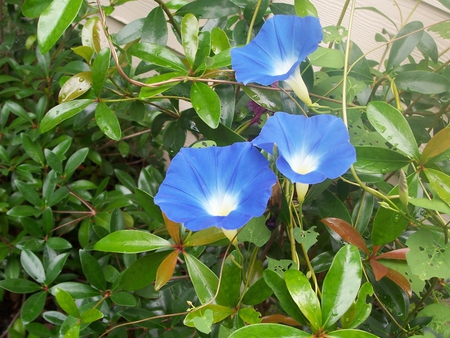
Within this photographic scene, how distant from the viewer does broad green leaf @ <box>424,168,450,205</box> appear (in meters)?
0.47

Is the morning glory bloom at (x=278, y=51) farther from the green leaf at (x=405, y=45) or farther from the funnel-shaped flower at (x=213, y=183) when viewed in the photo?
the green leaf at (x=405, y=45)

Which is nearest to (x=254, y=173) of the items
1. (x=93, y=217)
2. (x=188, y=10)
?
(x=188, y=10)

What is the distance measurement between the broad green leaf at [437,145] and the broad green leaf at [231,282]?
0.31 m

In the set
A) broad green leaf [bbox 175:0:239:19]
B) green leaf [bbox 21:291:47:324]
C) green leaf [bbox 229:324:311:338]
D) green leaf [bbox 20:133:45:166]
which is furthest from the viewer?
green leaf [bbox 20:133:45:166]

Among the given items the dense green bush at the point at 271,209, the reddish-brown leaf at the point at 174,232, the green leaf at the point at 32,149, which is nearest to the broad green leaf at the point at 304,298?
the dense green bush at the point at 271,209

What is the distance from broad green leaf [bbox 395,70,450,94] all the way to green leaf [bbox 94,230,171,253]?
0.52 metres

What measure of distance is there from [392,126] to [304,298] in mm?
263

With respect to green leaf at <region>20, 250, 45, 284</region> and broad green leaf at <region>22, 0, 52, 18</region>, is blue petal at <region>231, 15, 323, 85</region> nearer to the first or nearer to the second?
broad green leaf at <region>22, 0, 52, 18</region>

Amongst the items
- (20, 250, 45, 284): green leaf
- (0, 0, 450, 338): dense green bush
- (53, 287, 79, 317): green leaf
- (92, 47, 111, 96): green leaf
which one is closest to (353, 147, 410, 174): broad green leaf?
(0, 0, 450, 338): dense green bush

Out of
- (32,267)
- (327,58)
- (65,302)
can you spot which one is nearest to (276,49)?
(327,58)

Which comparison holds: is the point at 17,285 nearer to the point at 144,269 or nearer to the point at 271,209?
the point at 144,269

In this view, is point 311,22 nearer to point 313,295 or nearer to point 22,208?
point 313,295

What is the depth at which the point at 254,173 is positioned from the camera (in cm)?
46

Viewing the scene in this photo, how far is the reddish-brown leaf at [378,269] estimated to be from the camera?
0.55m
